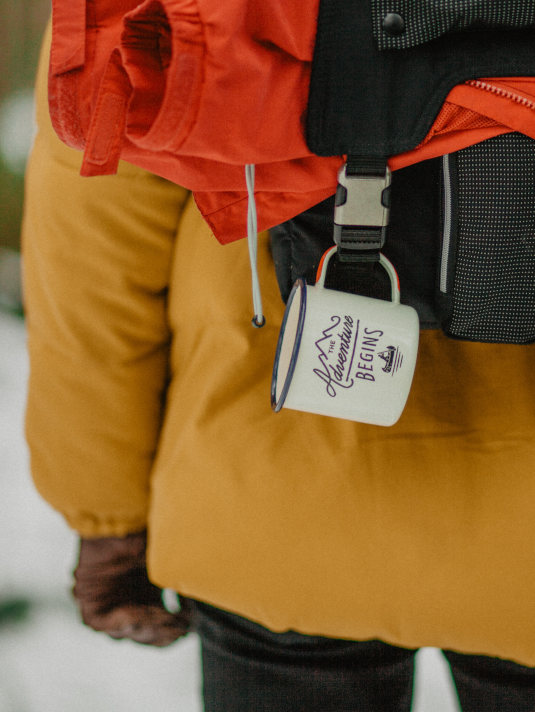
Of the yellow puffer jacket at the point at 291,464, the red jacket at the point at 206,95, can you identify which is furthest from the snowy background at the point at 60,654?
the red jacket at the point at 206,95

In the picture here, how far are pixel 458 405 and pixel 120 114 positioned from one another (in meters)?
0.34

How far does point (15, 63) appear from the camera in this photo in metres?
1.32

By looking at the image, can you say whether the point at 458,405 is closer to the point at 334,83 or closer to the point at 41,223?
the point at 334,83

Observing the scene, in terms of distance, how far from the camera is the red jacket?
12.5 inches

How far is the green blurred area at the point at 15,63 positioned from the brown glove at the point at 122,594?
1006mm

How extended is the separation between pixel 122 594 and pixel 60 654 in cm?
49

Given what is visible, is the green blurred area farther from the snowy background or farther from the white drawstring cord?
the white drawstring cord

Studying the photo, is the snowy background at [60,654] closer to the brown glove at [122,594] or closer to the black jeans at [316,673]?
the brown glove at [122,594]

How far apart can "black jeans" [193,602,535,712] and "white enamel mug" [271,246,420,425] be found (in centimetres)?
30

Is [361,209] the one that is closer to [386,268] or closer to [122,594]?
[386,268]

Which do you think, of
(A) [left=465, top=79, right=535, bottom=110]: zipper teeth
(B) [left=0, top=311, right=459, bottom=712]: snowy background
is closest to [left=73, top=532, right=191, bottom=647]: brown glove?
(B) [left=0, top=311, right=459, bottom=712]: snowy background

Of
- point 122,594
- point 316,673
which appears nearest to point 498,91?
point 316,673

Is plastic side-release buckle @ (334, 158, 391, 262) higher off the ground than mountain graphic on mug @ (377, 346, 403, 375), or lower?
higher

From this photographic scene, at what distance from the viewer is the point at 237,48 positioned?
0.32 metres
